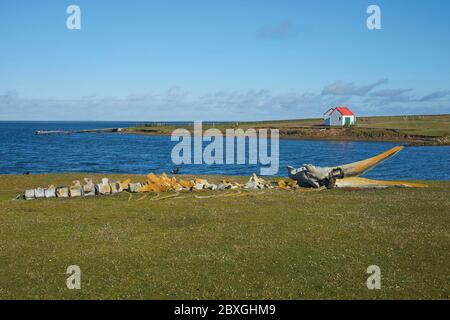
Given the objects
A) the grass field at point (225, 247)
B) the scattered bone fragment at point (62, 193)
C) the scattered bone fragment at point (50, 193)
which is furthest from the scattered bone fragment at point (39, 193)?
the grass field at point (225, 247)

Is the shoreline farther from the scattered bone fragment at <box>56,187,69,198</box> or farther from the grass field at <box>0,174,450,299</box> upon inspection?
the scattered bone fragment at <box>56,187,69,198</box>

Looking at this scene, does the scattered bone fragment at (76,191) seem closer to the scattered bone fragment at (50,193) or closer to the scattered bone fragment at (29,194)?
the scattered bone fragment at (50,193)

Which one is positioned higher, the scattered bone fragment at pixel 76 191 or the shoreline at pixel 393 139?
the shoreline at pixel 393 139

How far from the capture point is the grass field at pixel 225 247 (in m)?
16.1

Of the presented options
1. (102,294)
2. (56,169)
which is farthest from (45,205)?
(56,169)

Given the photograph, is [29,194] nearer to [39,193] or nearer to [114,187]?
[39,193]

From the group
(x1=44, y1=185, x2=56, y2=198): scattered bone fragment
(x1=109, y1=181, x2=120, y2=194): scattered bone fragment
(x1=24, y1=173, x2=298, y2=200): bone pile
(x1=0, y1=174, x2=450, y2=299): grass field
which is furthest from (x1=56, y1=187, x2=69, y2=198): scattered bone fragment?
(x1=109, y1=181, x2=120, y2=194): scattered bone fragment

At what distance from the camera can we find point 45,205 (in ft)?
104

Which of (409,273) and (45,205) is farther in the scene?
(45,205)

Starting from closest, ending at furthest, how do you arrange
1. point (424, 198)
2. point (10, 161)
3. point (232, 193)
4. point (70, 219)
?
1. point (70, 219)
2. point (424, 198)
3. point (232, 193)
4. point (10, 161)

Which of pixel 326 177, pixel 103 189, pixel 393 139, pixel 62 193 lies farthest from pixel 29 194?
pixel 393 139
